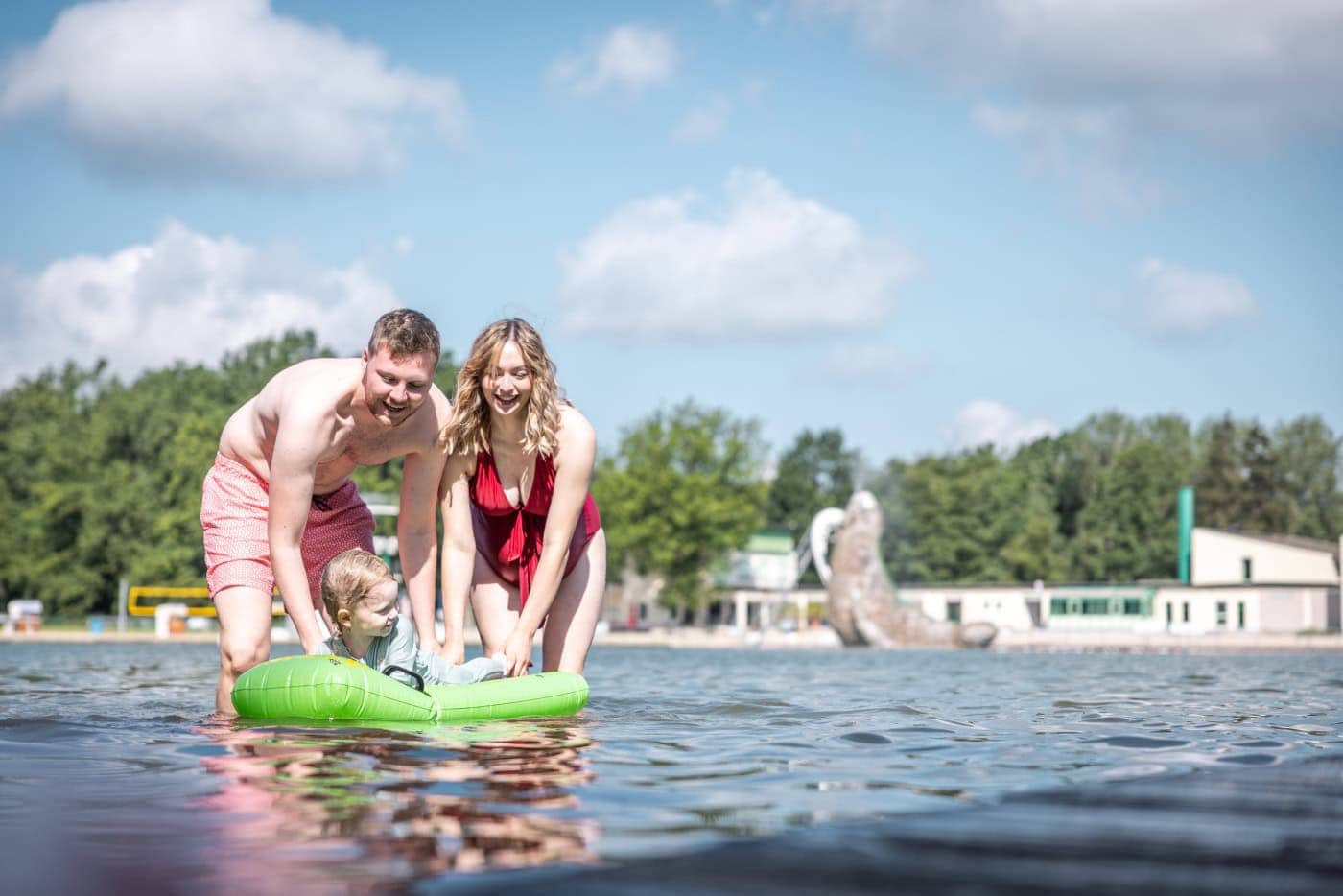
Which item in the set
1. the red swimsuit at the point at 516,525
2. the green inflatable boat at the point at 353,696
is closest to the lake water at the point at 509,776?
the green inflatable boat at the point at 353,696

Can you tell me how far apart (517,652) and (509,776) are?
2.86 meters

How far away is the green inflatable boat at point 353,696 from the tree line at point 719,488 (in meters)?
52.3

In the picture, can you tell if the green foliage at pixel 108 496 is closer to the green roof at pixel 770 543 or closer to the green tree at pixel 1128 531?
the green roof at pixel 770 543

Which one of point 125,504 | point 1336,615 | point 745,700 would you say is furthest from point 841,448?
point 745,700

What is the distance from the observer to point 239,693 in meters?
6.61

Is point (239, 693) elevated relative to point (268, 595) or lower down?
lower down

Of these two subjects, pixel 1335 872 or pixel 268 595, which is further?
pixel 268 595

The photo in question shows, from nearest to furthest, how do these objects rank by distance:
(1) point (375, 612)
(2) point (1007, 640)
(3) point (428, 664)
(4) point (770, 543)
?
(1) point (375, 612), (3) point (428, 664), (2) point (1007, 640), (4) point (770, 543)

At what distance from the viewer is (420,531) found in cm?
746

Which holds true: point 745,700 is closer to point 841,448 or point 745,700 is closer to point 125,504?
point 125,504

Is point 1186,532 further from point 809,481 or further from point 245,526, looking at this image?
point 245,526

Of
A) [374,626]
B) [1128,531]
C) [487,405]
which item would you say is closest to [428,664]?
[374,626]

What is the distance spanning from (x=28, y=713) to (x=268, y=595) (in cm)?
164

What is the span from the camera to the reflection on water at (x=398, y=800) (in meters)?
3.09
